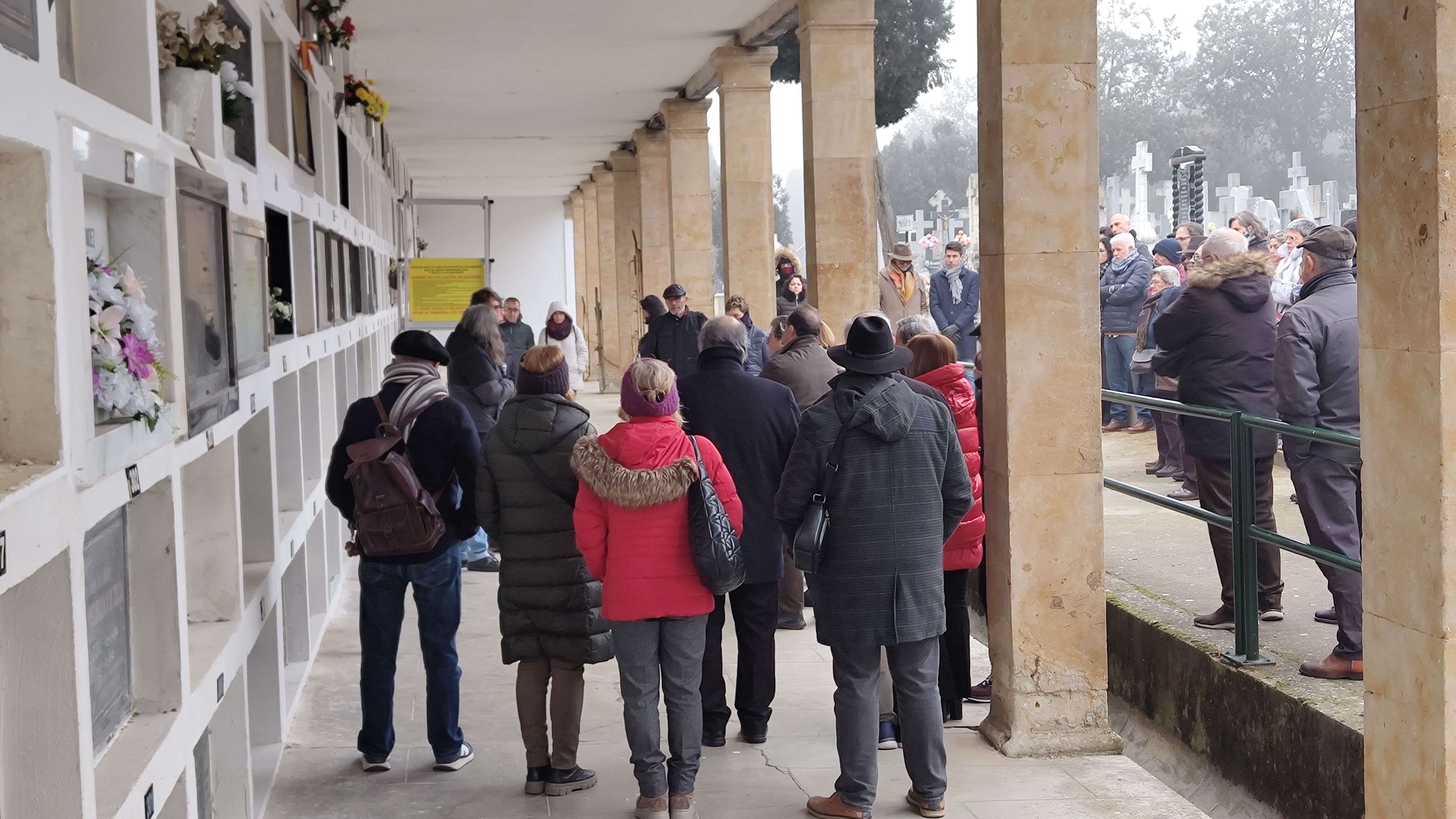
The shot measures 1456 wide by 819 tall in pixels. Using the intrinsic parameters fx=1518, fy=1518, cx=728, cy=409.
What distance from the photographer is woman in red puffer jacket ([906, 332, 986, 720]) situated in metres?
5.69

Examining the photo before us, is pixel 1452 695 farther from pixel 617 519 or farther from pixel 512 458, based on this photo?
pixel 512 458

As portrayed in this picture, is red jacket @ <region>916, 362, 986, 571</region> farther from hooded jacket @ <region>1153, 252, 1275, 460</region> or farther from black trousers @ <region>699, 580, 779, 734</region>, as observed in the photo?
hooded jacket @ <region>1153, 252, 1275, 460</region>

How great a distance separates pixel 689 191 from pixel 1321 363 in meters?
11.0

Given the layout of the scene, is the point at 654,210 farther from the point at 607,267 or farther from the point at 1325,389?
the point at 1325,389

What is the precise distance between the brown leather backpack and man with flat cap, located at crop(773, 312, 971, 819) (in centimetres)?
123

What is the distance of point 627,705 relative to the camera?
4867mm

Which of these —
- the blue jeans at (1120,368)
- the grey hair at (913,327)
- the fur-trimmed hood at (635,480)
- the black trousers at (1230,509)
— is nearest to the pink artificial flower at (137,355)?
the fur-trimmed hood at (635,480)

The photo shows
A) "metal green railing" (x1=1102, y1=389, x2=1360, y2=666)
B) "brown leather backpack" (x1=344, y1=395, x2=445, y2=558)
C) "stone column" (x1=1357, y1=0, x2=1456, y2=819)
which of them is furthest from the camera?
"metal green railing" (x1=1102, y1=389, x2=1360, y2=666)

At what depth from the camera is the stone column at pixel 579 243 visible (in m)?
30.0

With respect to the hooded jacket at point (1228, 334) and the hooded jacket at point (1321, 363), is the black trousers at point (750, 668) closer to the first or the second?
the hooded jacket at point (1321, 363)

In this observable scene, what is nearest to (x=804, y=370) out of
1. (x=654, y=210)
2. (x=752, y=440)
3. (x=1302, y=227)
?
(x=752, y=440)

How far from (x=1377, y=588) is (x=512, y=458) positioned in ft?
8.57

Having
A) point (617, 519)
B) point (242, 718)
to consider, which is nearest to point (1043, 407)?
point (617, 519)

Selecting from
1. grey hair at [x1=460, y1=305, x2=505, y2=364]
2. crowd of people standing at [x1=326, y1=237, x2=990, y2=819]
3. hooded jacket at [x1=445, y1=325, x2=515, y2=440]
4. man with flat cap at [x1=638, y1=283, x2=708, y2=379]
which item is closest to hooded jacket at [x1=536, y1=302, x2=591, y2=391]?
man with flat cap at [x1=638, y1=283, x2=708, y2=379]
